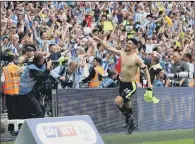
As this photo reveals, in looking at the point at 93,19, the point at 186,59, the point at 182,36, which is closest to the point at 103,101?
the point at 186,59

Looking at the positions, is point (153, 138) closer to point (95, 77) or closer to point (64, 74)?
point (64, 74)

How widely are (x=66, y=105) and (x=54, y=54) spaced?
368 cm

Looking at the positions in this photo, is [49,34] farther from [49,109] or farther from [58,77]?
[49,109]

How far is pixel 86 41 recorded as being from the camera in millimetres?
20688

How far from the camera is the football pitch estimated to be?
13.4 m

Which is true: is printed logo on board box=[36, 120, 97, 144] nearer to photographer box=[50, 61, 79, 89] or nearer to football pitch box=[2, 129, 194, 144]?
football pitch box=[2, 129, 194, 144]

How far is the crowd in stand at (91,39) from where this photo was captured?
17.8 m

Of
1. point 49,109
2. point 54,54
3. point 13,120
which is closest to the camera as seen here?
point 13,120

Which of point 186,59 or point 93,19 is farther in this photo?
point 93,19

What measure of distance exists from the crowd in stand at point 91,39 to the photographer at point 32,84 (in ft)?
0.49

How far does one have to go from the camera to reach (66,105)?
14703mm

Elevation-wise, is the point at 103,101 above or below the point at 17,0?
below

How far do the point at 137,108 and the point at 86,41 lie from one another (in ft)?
15.0

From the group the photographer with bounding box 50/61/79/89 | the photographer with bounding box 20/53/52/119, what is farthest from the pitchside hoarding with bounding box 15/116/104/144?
the photographer with bounding box 50/61/79/89
